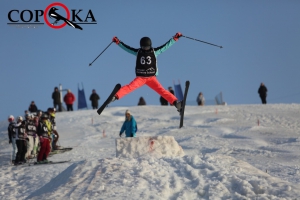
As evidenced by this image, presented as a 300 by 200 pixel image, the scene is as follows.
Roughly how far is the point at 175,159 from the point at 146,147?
6.48ft

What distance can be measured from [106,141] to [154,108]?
7.37 metres

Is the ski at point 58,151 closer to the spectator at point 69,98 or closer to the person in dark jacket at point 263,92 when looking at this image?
the spectator at point 69,98

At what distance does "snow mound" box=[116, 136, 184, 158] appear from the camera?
1148 centimetres

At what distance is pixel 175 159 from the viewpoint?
9.58 meters

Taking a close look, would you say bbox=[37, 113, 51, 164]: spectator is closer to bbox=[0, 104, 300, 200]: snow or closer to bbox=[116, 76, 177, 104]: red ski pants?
bbox=[0, 104, 300, 200]: snow

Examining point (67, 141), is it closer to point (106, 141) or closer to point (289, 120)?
point (106, 141)

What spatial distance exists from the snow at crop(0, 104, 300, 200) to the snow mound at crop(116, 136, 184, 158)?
0.8 inches

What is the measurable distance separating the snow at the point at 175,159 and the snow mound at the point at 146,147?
0.02 metres

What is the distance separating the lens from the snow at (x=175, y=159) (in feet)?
26.7

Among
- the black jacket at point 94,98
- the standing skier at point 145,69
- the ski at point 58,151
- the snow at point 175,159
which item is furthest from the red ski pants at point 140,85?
the black jacket at point 94,98

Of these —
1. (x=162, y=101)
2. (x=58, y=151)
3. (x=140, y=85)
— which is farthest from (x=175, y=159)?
(x=162, y=101)

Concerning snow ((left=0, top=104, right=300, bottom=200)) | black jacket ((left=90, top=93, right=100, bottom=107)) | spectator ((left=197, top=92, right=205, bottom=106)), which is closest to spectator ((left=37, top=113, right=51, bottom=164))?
snow ((left=0, top=104, right=300, bottom=200))

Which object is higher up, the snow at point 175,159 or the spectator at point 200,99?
the spectator at point 200,99

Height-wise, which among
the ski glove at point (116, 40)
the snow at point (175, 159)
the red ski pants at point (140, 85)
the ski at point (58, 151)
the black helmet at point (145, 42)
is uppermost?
the ski glove at point (116, 40)
